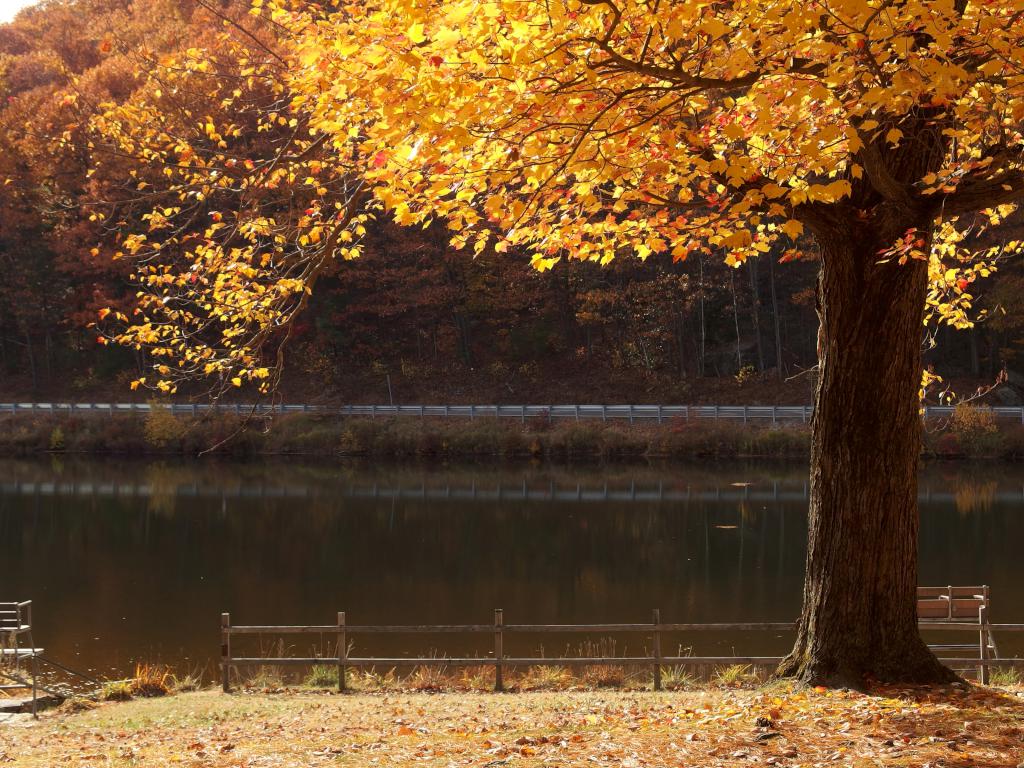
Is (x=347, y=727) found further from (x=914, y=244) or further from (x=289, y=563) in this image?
(x=289, y=563)

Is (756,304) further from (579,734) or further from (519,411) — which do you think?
A: (579,734)

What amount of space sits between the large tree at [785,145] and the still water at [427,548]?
25.6 feet

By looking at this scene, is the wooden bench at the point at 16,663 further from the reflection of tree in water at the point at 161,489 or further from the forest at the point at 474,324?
the forest at the point at 474,324

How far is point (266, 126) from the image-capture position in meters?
11.5

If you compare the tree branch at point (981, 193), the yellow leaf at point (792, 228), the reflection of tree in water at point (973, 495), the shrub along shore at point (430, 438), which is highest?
the tree branch at point (981, 193)

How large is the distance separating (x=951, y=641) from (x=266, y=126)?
1271cm

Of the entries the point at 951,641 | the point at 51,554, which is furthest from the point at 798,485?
the point at 51,554

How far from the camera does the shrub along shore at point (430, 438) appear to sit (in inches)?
1559

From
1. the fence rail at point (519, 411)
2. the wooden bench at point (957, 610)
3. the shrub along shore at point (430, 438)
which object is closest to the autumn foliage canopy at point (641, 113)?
the wooden bench at point (957, 610)

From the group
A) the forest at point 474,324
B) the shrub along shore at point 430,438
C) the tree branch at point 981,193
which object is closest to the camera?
the tree branch at point 981,193

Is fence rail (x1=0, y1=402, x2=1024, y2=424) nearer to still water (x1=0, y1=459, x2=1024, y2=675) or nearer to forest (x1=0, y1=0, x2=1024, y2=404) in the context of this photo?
forest (x1=0, y1=0, x2=1024, y2=404)

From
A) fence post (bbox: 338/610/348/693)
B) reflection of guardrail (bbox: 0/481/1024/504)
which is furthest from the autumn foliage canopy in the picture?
reflection of guardrail (bbox: 0/481/1024/504)

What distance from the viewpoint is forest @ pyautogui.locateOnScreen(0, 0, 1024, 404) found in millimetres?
47000

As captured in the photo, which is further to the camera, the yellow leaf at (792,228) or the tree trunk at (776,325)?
the tree trunk at (776,325)
